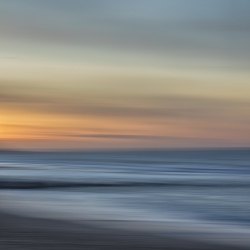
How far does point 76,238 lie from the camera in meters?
6.85

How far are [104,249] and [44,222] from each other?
245cm

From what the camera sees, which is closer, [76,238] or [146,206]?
[76,238]

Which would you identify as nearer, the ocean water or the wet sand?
the wet sand

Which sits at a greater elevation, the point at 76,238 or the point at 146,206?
the point at 146,206

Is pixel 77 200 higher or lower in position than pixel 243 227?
higher

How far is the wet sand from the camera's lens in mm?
6304

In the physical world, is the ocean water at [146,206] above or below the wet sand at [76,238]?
above

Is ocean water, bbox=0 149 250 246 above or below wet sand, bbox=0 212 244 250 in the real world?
above

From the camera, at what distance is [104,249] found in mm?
6195

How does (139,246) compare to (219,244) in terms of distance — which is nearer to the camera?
(139,246)

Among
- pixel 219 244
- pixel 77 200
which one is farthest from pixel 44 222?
pixel 77 200

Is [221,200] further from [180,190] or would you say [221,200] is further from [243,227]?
[243,227]

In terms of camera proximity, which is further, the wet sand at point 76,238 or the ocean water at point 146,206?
the ocean water at point 146,206

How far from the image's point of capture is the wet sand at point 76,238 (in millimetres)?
6304
